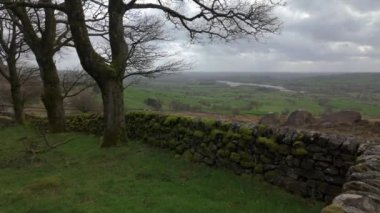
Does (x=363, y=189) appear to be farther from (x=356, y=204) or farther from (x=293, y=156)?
(x=293, y=156)

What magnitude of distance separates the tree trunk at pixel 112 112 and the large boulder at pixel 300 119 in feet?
19.0

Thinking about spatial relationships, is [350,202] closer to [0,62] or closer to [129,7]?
[129,7]

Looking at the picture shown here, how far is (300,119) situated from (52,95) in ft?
44.7

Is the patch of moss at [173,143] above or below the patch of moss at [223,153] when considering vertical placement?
below

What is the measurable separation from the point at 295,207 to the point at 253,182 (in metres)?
1.69

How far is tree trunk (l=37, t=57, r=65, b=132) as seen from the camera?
21.6 m

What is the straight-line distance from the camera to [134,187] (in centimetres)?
934

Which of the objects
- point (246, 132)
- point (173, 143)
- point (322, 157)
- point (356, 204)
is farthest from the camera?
point (173, 143)

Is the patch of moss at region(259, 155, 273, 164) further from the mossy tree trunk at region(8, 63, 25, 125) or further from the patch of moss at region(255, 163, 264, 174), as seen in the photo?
the mossy tree trunk at region(8, 63, 25, 125)

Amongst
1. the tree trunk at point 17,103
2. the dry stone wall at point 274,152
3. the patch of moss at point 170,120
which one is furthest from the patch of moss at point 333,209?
the tree trunk at point 17,103

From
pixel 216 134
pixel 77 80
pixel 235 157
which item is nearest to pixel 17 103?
pixel 77 80

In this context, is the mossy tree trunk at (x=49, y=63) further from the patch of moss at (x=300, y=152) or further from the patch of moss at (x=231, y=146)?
the patch of moss at (x=300, y=152)

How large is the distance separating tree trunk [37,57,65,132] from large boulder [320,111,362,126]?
560 inches

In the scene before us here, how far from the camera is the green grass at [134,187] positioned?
7887 mm
